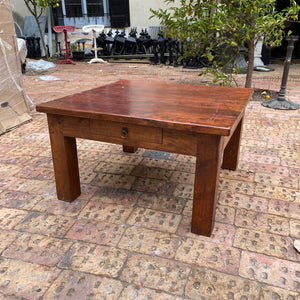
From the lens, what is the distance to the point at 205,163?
1.57 metres

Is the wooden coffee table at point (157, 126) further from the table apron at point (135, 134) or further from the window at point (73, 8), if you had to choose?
the window at point (73, 8)

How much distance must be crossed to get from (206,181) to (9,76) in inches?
113

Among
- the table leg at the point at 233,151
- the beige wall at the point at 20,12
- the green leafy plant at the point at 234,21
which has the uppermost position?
the beige wall at the point at 20,12

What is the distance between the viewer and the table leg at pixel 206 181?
152 centimetres

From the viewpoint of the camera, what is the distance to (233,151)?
245 centimetres

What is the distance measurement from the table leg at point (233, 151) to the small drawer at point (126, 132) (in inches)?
40.3

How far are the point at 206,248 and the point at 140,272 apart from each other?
393 mm

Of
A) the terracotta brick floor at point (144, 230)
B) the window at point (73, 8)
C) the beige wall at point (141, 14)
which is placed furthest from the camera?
the window at point (73, 8)

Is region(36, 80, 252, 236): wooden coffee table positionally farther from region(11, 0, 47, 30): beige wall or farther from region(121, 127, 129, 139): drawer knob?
region(11, 0, 47, 30): beige wall

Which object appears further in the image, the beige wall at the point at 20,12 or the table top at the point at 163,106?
the beige wall at the point at 20,12

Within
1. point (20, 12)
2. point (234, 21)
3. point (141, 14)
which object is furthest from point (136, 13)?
point (234, 21)

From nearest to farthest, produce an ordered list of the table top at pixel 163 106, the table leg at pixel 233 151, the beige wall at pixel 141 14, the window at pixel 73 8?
the table top at pixel 163 106 → the table leg at pixel 233 151 → the beige wall at pixel 141 14 → the window at pixel 73 8

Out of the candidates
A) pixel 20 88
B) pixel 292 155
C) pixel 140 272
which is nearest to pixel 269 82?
pixel 292 155

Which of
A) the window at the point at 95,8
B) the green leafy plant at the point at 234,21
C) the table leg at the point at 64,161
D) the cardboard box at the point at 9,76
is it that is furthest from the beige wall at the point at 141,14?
the table leg at the point at 64,161
